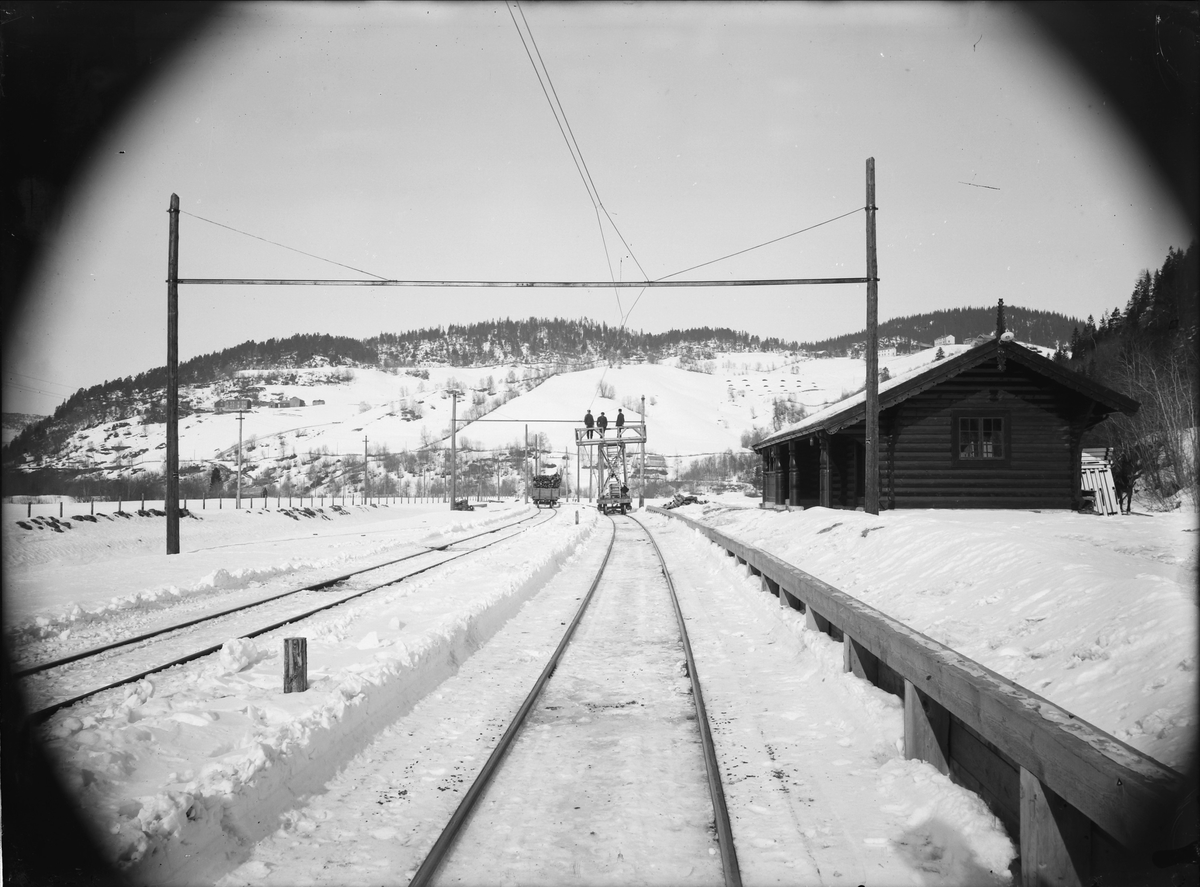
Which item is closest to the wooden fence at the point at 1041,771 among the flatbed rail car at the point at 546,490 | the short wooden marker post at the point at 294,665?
the short wooden marker post at the point at 294,665

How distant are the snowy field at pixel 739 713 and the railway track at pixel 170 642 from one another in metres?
0.42

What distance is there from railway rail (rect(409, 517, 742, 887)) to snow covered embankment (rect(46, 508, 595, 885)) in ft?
3.50

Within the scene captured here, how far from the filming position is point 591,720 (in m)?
5.84

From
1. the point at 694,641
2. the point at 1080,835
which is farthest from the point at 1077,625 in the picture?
the point at 694,641

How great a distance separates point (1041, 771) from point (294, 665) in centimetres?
542

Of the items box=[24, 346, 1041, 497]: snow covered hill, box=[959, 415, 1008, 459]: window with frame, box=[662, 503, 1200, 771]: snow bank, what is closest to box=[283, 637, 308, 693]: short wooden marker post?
box=[662, 503, 1200, 771]: snow bank

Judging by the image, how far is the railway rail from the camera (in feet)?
11.9

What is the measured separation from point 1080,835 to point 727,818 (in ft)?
5.48

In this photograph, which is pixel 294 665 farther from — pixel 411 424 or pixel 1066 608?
pixel 411 424

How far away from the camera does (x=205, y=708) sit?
18.0 ft

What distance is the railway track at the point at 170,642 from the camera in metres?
6.62

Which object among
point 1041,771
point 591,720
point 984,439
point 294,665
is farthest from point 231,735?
point 984,439

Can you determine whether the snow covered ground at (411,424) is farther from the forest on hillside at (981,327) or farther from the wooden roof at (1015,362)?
the wooden roof at (1015,362)

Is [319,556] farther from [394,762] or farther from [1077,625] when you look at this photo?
[1077,625]
